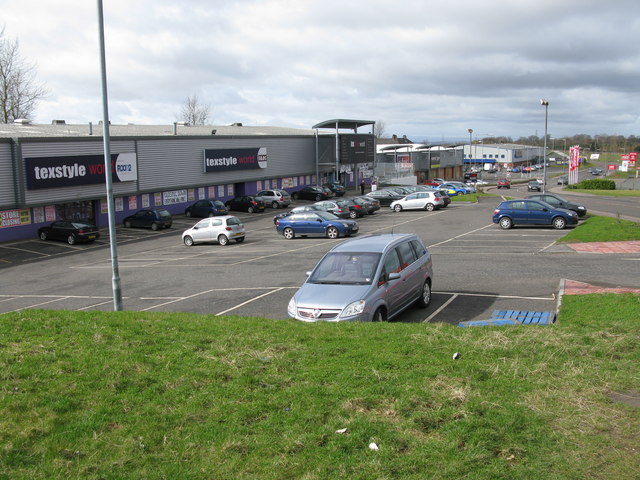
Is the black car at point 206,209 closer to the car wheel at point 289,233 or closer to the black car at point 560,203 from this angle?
the car wheel at point 289,233

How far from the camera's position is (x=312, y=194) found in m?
56.6

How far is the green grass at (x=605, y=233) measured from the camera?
23859mm

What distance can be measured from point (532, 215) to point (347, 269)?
20.5 m

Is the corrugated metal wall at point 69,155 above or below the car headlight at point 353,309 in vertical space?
above

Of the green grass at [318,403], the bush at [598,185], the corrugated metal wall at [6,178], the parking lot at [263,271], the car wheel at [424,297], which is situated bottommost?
the parking lot at [263,271]

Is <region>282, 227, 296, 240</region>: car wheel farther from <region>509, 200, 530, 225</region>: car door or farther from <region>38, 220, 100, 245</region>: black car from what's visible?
<region>509, 200, 530, 225</region>: car door

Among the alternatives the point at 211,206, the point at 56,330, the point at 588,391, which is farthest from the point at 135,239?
the point at 588,391

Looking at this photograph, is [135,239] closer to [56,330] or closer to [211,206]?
[211,206]

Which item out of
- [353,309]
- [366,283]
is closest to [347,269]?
[366,283]

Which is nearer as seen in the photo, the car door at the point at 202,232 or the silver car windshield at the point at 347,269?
the silver car windshield at the point at 347,269

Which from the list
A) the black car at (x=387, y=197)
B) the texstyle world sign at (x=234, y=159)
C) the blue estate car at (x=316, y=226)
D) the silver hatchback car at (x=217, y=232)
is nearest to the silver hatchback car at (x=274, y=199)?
the texstyle world sign at (x=234, y=159)

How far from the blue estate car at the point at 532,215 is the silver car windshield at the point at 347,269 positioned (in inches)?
780

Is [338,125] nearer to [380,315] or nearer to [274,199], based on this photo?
[274,199]

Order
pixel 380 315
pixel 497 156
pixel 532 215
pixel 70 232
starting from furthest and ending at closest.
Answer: pixel 497 156 → pixel 70 232 → pixel 532 215 → pixel 380 315
